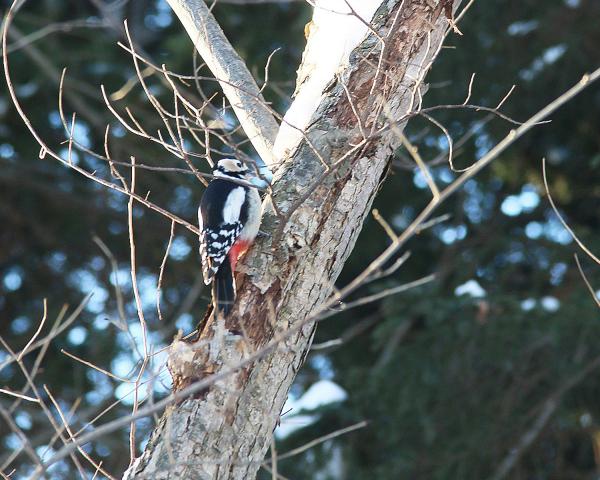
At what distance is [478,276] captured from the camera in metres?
9.08

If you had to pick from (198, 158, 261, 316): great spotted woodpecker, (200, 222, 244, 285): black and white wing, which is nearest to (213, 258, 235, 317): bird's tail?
(198, 158, 261, 316): great spotted woodpecker

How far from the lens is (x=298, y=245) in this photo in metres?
3.83

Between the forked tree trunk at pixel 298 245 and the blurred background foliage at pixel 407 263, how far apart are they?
120 inches

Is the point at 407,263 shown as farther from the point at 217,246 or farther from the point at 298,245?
the point at 298,245

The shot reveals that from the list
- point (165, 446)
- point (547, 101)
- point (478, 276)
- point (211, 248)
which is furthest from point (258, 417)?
point (547, 101)

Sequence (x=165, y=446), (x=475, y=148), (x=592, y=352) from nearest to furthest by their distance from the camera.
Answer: (x=165, y=446) < (x=592, y=352) < (x=475, y=148)

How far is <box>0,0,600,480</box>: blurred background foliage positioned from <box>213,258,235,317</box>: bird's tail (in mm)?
3206

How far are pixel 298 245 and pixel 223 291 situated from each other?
1.09 feet

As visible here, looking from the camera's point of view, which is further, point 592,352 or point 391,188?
point 391,188

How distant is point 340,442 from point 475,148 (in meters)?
2.88

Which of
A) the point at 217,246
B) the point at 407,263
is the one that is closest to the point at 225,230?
the point at 217,246

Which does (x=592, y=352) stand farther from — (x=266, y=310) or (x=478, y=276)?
(x=266, y=310)

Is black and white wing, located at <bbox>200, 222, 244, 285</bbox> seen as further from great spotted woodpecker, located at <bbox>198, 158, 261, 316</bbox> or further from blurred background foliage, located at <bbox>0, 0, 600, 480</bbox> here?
blurred background foliage, located at <bbox>0, 0, 600, 480</bbox>

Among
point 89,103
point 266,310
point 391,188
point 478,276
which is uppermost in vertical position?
point 266,310
